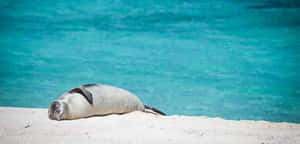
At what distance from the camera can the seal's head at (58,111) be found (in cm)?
492

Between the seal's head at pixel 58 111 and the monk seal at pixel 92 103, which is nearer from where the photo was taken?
the seal's head at pixel 58 111

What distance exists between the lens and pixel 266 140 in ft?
10.4

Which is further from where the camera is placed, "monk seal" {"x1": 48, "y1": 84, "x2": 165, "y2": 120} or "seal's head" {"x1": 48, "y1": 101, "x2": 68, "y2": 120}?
"monk seal" {"x1": 48, "y1": 84, "x2": 165, "y2": 120}

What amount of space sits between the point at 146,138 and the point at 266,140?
1248mm

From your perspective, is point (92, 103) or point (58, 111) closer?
point (58, 111)

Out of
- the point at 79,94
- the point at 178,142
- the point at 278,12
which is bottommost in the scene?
the point at 79,94

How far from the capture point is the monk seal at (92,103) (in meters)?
5.04

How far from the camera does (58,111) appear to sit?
195 inches

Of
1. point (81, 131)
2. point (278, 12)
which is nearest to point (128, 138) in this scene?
point (81, 131)

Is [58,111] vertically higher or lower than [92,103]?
higher

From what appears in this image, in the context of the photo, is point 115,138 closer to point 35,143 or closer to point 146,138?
point 146,138

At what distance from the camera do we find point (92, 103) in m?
5.62

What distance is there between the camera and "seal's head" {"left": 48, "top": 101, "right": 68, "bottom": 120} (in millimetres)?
4918

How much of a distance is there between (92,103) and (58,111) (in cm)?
80
